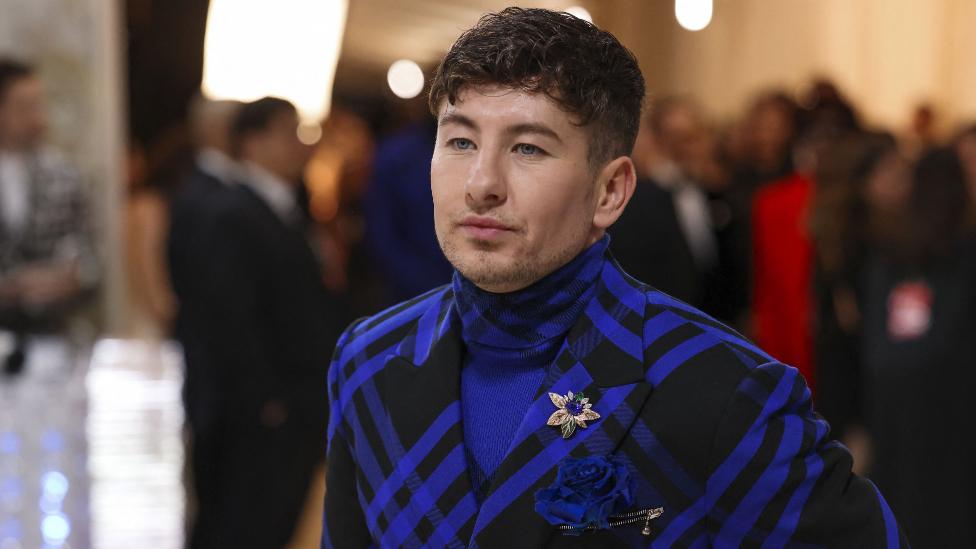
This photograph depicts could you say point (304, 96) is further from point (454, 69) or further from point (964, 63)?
point (454, 69)

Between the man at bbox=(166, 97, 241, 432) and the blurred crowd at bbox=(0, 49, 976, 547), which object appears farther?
the man at bbox=(166, 97, 241, 432)

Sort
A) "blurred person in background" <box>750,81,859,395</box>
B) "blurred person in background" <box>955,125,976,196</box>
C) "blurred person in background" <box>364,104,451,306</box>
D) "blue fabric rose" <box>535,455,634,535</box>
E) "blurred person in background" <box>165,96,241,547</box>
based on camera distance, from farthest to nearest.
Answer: "blurred person in background" <box>750,81,859,395</box>
"blurred person in background" <box>955,125,976,196</box>
"blurred person in background" <box>364,104,451,306</box>
"blurred person in background" <box>165,96,241,547</box>
"blue fabric rose" <box>535,455,634,535</box>

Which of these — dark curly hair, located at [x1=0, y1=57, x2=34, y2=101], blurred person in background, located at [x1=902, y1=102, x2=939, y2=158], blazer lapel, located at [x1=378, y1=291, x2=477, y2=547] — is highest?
blazer lapel, located at [x1=378, y1=291, x2=477, y2=547]

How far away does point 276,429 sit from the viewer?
4227 millimetres

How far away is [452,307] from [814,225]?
345 cm

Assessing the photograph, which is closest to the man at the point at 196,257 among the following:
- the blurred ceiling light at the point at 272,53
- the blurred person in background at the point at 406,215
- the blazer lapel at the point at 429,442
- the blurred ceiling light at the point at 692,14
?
the blurred person in background at the point at 406,215

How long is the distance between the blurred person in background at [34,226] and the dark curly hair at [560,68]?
11.5ft

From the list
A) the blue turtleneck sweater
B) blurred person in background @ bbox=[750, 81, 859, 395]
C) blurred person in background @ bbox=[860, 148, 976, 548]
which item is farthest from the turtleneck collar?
blurred person in background @ bbox=[750, 81, 859, 395]

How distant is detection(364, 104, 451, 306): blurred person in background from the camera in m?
4.45

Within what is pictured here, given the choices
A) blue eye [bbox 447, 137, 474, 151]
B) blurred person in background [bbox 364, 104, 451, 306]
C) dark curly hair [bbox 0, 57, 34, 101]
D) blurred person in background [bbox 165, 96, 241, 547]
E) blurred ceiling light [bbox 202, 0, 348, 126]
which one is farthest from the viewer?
blurred ceiling light [bbox 202, 0, 348, 126]

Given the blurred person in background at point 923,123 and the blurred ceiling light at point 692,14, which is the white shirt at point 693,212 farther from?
the blurred ceiling light at point 692,14

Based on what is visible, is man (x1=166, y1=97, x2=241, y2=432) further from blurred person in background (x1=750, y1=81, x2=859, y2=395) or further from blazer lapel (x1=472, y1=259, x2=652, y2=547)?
blazer lapel (x1=472, y1=259, x2=652, y2=547)

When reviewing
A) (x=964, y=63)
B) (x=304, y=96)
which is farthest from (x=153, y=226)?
(x=964, y=63)

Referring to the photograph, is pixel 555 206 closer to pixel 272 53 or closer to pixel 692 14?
pixel 272 53
